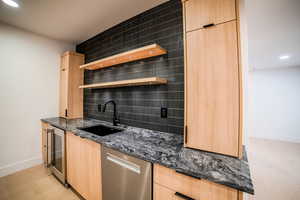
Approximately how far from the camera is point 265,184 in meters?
2.02

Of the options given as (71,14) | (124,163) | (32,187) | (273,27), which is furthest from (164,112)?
(273,27)

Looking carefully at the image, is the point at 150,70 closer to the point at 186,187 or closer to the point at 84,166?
the point at 186,187

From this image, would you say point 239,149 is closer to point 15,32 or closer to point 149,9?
point 149,9

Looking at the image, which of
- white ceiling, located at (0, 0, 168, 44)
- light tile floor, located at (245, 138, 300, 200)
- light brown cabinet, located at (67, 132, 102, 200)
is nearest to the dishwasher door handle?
light brown cabinet, located at (67, 132, 102, 200)

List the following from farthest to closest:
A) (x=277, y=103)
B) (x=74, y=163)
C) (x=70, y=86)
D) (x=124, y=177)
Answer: (x=277, y=103) → (x=70, y=86) → (x=74, y=163) → (x=124, y=177)

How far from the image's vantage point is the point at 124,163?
112cm

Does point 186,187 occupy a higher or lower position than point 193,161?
lower

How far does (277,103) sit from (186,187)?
5957 millimetres

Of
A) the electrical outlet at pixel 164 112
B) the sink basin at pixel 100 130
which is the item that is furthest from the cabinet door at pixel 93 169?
the electrical outlet at pixel 164 112

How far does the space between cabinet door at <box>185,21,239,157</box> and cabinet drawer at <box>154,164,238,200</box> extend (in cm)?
31

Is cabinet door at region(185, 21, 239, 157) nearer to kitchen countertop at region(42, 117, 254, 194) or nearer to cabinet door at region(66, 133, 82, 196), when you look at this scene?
kitchen countertop at region(42, 117, 254, 194)

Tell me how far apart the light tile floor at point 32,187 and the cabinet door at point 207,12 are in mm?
2585

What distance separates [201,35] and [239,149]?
3.11 ft

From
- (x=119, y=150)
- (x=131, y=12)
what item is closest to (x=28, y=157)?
(x=119, y=150)
